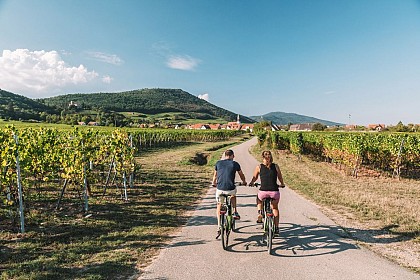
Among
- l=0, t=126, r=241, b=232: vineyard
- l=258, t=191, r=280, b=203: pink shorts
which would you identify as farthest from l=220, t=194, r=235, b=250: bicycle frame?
l=0, t=126, r=241, b=232: vineyard

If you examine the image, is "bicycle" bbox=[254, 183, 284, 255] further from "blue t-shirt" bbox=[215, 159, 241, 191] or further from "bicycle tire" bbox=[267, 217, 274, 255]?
"blue t-shirt" bbox=[215, 159, 241, 191]

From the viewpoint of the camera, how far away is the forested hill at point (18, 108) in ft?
216

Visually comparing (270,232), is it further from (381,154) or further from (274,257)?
(381,154)

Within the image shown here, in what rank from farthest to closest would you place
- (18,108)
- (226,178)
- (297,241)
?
(18,108)
(297,241)
(226,178)

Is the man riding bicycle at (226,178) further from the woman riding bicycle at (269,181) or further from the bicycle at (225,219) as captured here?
the woman riding bicycle at (269,181)

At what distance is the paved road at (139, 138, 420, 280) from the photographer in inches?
185

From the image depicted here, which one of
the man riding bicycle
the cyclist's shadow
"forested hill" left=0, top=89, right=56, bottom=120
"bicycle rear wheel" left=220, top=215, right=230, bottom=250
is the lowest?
the cyclist's shadow

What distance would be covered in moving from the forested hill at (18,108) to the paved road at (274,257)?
246 ft

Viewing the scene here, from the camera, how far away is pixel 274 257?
5398 mm

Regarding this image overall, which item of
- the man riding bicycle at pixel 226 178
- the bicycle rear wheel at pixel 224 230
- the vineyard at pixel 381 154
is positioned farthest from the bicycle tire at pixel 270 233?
the vineyard at pixel 381 154

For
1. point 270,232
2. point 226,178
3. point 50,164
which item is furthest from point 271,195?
Result: point 50,164

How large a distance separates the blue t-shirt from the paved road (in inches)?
52.0

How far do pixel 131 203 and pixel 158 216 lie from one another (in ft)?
5.96

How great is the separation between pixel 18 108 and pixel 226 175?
9262cm
